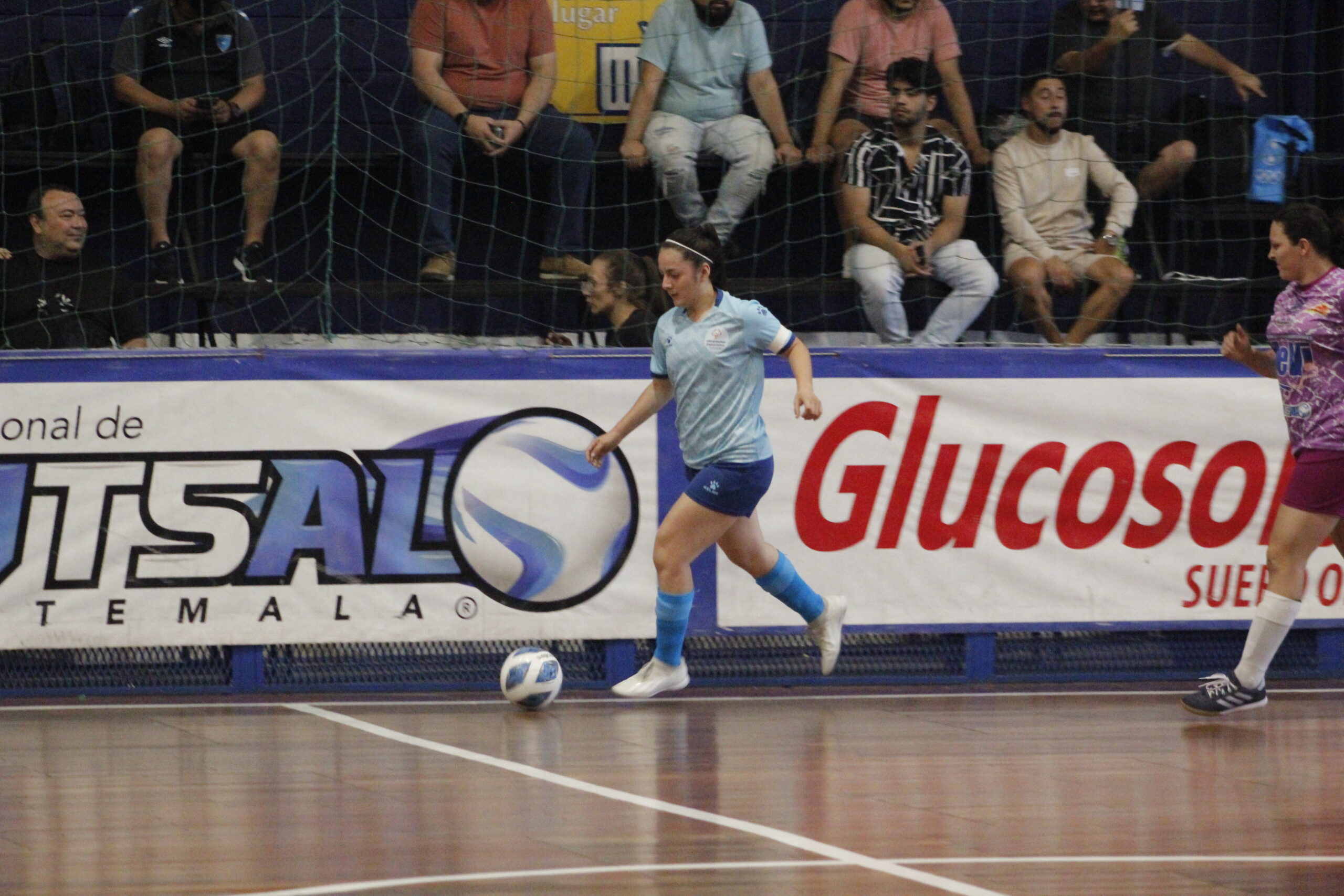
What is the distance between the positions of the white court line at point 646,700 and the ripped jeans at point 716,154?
2722mm

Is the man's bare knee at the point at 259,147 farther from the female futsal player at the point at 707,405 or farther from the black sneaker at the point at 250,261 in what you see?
the female futsal player at the point at 707,405

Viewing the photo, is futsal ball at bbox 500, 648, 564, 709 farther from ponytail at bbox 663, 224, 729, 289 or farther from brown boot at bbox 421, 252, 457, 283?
brown boot at bbox 421, 252, 457, 283

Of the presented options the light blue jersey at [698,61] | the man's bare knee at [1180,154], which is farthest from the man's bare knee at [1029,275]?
the light blue jersey at [698,61]

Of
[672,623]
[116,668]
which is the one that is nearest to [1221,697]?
[672,623]

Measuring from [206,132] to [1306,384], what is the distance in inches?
228

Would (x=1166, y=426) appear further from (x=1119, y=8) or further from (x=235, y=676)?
(x=235, y=676)

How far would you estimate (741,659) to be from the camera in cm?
861

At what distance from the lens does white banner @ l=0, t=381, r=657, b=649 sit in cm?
812

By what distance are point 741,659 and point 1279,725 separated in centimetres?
259

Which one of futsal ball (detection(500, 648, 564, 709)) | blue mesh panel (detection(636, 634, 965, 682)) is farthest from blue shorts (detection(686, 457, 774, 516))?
blue mesh panel (detection(636, 634, 965, 682))

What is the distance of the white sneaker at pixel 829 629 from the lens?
26.5 feet

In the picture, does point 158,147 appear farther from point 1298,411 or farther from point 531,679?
point 1298,411

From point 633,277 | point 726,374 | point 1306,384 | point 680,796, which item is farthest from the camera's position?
point 633,277

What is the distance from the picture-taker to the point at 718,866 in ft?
15.3
